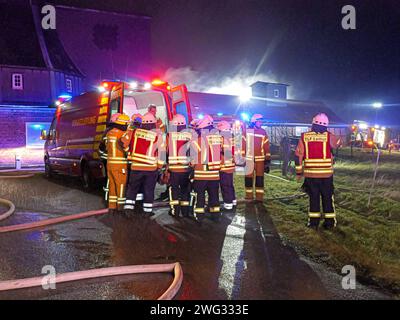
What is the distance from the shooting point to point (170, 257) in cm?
430

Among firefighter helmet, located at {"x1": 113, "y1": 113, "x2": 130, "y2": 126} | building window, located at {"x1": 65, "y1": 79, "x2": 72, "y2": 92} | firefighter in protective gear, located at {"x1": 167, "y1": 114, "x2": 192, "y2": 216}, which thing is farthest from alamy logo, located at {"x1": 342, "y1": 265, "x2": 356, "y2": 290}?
building window, located at {"x1": 65, "y1": 79, "x2": 72, "y2": 92}

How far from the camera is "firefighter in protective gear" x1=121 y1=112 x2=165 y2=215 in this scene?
5.92m

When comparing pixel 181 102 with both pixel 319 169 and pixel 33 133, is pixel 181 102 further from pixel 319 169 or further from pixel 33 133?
pixel 33 133

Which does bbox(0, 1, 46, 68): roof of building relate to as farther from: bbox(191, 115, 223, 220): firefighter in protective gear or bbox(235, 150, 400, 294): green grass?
bbox(191, 115, 223, 220): firefighter in protective gear

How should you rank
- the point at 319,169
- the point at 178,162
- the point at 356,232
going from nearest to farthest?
the point at 356,232, the point at 319,169, the point at 178,162

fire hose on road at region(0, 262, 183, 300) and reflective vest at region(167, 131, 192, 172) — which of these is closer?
fire hose on road at region(0, 262, 183, 300)

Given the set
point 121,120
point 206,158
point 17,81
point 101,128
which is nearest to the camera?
point 206,158

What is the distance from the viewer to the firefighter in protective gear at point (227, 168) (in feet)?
20.0

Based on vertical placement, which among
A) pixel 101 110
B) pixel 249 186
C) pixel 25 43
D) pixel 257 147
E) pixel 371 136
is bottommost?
pixel 249 186

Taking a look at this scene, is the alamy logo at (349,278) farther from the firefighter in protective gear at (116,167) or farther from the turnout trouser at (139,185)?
the firefighter in protective gear at (116,167)

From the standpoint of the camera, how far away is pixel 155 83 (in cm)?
786

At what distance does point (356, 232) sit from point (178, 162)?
290 cm

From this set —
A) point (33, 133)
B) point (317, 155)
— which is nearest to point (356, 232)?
point (317, 155)
